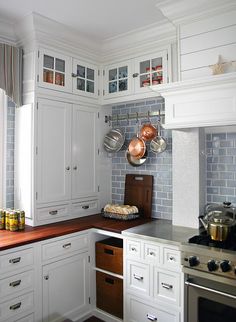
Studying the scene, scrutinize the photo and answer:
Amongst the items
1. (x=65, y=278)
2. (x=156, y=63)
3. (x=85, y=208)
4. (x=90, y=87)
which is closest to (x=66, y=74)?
(x=90, y=87)

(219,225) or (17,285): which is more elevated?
(219,225)

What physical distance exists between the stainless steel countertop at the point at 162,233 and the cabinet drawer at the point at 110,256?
0.26 metres

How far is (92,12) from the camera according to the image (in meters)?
2.42

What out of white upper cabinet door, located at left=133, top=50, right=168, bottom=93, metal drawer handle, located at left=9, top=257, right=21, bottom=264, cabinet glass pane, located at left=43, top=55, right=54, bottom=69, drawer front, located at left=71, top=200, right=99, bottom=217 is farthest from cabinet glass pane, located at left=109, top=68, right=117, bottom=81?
metal drawer handle, located at left=9, top=257, right=21, bottom=264

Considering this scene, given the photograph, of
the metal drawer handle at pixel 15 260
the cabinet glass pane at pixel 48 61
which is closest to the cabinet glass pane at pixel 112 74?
the cabinet glass pane at pixel 48 61

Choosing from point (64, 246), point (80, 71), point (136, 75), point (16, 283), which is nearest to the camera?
point (16, 283)

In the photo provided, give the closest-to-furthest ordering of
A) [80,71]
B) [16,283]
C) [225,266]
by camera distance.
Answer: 1. [225,266]
2. [16,283]
3. [80,71]

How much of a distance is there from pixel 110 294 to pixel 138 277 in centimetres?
46

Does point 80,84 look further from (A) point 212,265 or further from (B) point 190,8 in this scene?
(A) point 212,265

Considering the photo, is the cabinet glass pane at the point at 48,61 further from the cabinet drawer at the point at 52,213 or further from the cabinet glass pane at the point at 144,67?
the cabinet drawer at the point at 52,213

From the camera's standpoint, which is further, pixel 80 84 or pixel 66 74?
pixel 80 84

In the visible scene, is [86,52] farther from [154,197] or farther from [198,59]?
[154,197]

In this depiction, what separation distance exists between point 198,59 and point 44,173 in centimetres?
162

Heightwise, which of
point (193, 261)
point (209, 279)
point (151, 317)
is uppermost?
point (193, 261)
